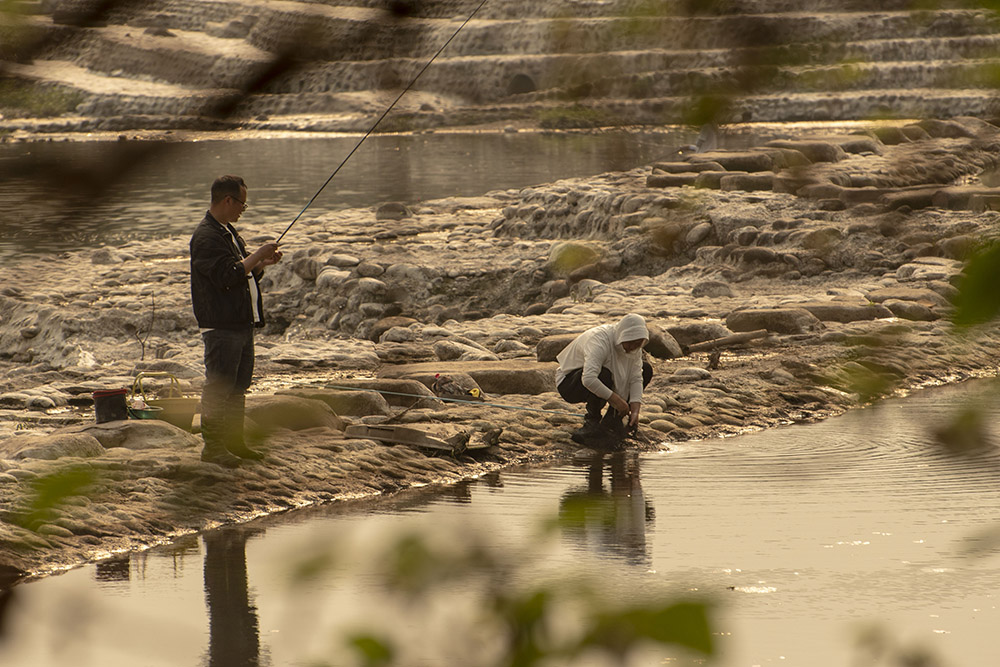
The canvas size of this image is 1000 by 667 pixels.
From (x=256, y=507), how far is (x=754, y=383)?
16.8 ft

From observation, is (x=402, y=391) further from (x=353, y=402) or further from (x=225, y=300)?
(x=225, y=300)

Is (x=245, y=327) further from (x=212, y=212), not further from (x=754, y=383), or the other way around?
(x=754, y=383)

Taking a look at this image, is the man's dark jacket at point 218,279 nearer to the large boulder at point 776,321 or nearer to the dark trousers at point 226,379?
the dark trousers at point 226,379

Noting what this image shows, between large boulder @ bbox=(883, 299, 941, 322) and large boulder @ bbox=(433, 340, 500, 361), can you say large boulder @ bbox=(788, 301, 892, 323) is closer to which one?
large boulder @ bbox=(883, 299, 941, 322)

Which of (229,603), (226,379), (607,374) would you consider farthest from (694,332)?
(229,603)

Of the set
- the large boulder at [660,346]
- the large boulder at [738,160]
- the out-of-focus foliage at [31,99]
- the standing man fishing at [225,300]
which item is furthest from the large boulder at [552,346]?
the out-of-focus foliage at [31,99]

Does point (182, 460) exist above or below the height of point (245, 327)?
below

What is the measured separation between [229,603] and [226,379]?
1556mm

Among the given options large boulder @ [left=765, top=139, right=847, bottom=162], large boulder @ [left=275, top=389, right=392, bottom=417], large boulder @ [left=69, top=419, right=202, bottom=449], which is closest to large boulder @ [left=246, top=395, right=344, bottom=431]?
large boulder @ [left=275, top=389, right=392, bottom=417]

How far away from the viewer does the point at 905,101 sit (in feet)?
7.13

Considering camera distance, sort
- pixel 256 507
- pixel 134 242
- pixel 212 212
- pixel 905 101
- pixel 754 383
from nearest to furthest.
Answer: pixel 905 101, pixel 212 212, pixel 256 507, pixel 754 383, pixel 134 242

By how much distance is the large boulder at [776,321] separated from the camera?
13.8m

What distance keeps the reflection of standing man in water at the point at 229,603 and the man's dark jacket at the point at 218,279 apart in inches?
48.3

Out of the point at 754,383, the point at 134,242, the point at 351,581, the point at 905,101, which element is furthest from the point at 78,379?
the point at 905,101
